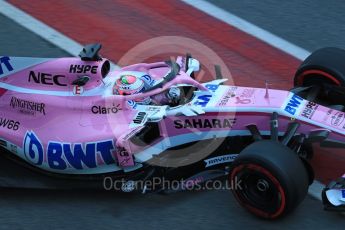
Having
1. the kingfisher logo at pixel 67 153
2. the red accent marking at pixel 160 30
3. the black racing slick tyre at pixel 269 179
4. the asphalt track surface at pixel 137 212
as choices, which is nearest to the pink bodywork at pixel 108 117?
the kingfisher logo at pixel 67 153

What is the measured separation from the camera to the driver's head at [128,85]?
17.8ft

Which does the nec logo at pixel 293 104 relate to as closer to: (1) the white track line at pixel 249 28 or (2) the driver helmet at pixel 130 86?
(2) the driver helmet at pixel 130 86

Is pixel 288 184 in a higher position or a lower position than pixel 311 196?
higher

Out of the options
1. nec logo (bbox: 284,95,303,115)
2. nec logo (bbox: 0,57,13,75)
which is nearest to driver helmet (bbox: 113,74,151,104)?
nec logo (bbox: 0,57,13,75)

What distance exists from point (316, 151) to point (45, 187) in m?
2.36

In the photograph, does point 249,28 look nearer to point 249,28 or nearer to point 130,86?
point 249,28

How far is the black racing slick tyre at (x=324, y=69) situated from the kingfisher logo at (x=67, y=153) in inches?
74.6

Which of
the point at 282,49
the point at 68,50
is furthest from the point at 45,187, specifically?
the point at 282,49

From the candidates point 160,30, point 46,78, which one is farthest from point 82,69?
point 160,30

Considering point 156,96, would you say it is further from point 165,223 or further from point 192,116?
point 165,223

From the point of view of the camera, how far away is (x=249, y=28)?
7.92m

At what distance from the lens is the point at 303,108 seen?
520cm

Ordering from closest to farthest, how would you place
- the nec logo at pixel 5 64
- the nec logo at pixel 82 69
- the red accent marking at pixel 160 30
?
1. the nec logo at pixel 82 69
2. the nec logo at pixel 5 64
3. the red accent marking at pixel 160 30

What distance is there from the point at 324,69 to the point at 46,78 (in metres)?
2.45
